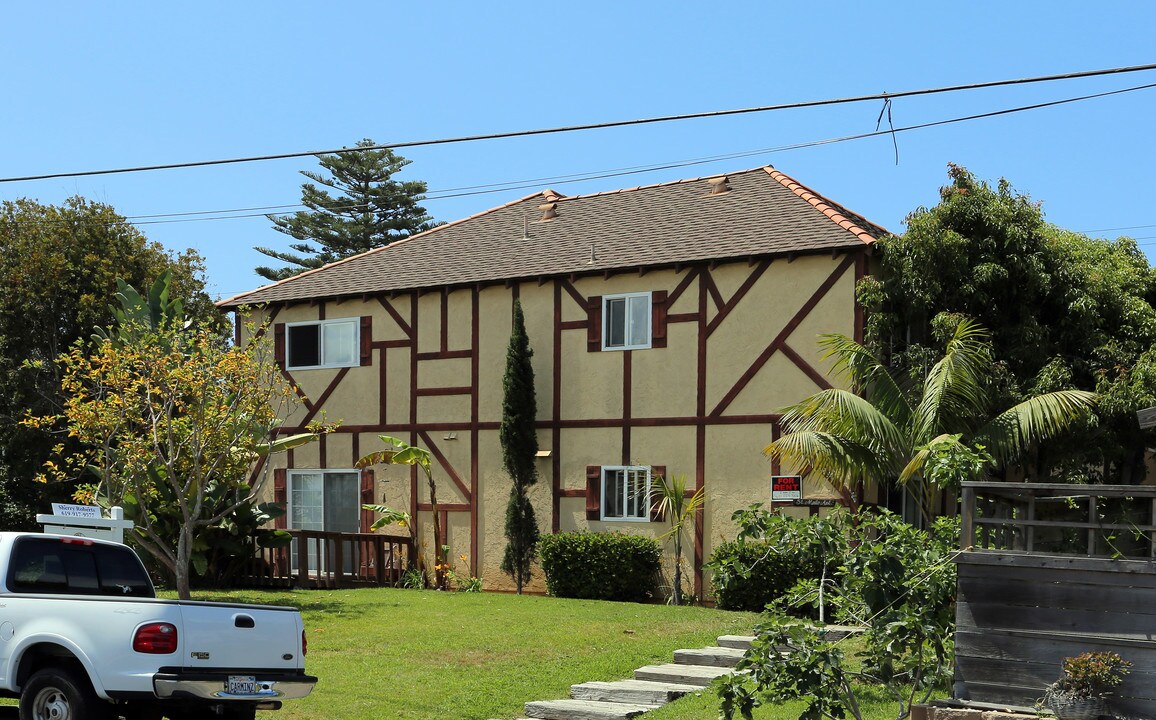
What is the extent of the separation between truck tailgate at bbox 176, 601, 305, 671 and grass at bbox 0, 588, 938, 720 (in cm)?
168

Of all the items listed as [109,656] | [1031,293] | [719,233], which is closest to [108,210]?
[719,233]

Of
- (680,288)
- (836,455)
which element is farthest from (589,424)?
(836,455)

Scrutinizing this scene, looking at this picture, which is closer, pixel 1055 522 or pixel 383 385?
pixel 1055 522

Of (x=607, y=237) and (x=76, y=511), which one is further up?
(x=607, y=237)

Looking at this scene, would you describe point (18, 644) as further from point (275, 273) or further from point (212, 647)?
point (275, 273)

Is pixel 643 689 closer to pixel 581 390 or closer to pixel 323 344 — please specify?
pixel 581 390

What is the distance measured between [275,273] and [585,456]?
34.7 m

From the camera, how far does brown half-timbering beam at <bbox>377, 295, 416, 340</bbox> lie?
1020 inches

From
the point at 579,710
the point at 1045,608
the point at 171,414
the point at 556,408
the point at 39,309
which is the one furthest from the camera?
the point at 39,309

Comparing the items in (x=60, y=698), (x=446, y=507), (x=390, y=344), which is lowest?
(x=60, y=698)

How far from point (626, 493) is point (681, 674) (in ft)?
27.7

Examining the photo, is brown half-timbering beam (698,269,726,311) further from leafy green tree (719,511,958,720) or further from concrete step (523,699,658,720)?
leafy green tree (719,511,958,720)

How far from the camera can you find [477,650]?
16.3 metres

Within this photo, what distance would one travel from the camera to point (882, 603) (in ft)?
35.3
